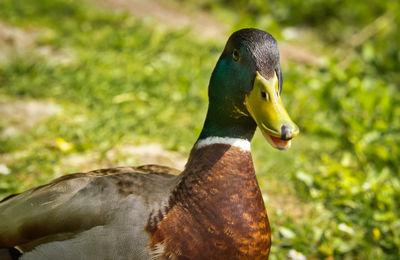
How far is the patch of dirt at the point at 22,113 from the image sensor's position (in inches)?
113

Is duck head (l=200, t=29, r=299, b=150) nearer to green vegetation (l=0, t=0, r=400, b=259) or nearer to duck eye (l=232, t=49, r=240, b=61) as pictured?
duck eye (l=232, t=49, r=240, b=61)

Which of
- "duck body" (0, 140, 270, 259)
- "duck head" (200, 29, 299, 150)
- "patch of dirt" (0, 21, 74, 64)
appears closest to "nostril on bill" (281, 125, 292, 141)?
"duck head" (200, 29, 299, 150)

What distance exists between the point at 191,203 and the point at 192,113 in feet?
6.46

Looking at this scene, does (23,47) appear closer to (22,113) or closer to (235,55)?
(22,113)

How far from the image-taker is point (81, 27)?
427cm

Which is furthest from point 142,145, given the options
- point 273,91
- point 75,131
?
point 273,91

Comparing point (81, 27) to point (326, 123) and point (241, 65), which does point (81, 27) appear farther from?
point (241, 65)

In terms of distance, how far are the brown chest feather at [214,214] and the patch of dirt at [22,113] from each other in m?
1.60

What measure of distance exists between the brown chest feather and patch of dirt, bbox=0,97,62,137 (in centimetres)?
160

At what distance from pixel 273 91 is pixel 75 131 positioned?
1821 millimetres

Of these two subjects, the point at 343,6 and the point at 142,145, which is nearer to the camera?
the point at 142,145

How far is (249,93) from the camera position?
1.54 metres

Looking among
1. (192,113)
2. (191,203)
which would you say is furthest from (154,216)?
(192,113)

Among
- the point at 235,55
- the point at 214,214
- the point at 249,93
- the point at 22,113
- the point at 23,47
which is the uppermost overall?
the point at 23,47
